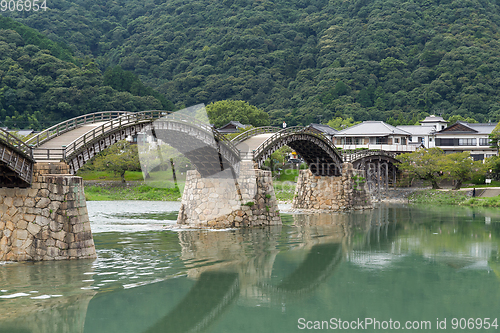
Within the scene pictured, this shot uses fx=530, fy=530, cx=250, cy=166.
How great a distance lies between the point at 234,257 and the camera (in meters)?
23.3

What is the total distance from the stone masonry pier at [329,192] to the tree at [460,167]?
1363 centimetres

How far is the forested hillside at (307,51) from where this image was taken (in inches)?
4045

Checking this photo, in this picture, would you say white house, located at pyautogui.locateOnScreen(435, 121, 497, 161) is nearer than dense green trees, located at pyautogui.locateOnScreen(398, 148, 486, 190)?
No

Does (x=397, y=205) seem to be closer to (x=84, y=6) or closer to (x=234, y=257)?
(x=234, y=257)

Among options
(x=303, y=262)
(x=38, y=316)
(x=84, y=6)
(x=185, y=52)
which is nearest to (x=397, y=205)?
(x=303, y=262)

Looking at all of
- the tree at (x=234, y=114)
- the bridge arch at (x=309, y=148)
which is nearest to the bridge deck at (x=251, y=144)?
the bridge arch at (x=309, y=148)

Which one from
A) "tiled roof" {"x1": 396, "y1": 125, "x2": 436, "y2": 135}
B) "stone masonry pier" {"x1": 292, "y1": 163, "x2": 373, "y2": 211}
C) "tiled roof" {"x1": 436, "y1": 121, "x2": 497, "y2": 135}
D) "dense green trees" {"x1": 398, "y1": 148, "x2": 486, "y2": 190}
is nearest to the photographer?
"stone masonry pier" {"x1": 292, "y1": 163, "x2": 373, "y2": 211}

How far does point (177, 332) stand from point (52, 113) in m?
70.4

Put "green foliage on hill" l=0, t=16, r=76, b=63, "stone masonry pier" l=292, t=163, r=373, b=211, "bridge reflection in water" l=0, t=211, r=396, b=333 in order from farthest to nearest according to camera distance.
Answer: "green foliage on hill" l=0, t=16, r=76, b=63 → "stone masonry pier" l=292, t=163, r=373, b=211 → "bridge reflection in water" l=0, t=211, r=396, b=333

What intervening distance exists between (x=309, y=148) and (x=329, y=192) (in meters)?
4.43

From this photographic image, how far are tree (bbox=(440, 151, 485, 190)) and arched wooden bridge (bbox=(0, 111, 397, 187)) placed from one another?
1226 cm

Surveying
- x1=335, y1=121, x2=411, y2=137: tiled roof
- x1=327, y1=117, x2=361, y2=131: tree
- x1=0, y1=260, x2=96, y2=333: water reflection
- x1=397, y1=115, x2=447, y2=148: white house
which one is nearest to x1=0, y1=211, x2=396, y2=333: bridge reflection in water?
x1=0, y1=260, x2=96, y2=333: water reflection

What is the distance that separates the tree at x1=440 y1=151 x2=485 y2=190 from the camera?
53.8 metres

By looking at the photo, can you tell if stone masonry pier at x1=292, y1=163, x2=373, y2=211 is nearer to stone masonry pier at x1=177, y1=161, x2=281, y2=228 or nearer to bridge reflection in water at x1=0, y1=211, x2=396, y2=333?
stone masonry pier at x1=177, y1=161, x2=281, y2=228
